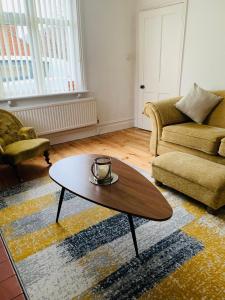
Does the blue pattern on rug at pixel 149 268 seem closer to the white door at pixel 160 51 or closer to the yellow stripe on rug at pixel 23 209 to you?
the yellow stripe on rug at pixel 23 209

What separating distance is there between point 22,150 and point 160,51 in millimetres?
2855

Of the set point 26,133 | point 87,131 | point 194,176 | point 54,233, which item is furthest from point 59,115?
point 194,176

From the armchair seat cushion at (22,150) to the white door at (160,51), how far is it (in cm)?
235

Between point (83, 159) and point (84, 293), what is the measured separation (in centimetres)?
104

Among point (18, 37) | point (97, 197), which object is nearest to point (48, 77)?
point (18, 37)

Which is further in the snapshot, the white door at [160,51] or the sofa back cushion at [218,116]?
the white door at [160,51]

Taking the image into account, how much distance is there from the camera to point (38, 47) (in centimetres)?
336

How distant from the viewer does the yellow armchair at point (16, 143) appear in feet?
8.37

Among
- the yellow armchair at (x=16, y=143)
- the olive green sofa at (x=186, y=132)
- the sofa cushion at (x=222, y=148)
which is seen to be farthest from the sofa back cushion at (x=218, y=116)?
the yellow armchair at (x=16, y=143)

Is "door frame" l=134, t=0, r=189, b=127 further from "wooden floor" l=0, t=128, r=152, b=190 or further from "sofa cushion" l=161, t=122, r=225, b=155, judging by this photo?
"sofa cushion" l=161, t=122, r=225, b=155

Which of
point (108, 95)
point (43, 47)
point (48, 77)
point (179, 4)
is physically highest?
point (179, 4)

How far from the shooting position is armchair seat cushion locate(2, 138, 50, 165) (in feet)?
8.32

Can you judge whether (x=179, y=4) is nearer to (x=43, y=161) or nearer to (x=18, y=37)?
(x=18, y=37)

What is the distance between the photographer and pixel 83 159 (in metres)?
2.02
